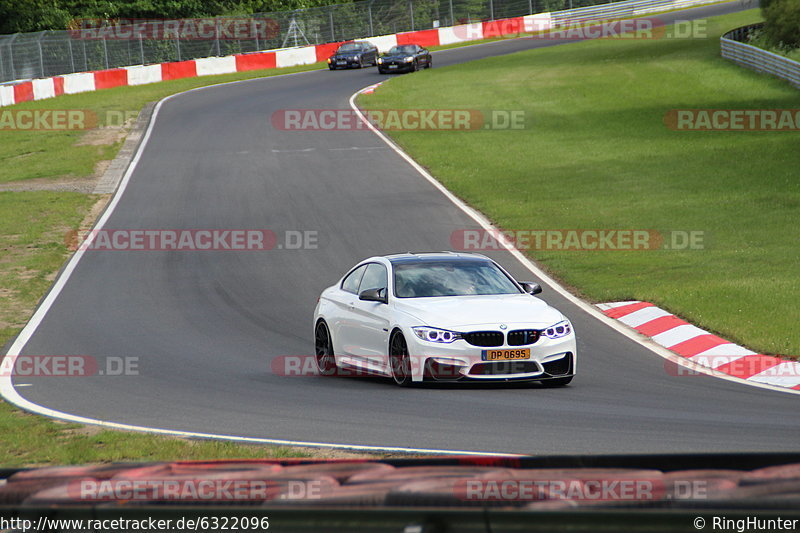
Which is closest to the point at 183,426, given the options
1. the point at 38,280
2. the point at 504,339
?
the point at 504,339

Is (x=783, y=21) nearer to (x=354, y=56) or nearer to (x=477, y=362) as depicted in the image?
(x=477, y=362)

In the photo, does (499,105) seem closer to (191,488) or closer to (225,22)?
(225,22)

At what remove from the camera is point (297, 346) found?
14625 millimetres

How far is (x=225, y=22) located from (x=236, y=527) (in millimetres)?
56899

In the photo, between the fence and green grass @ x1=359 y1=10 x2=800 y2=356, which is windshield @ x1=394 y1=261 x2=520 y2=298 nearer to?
green grass @ x1=359 y1=10 x2=800 y2=356

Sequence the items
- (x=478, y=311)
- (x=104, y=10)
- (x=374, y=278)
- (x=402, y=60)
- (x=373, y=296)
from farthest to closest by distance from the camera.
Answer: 1. (x=104, y=10)
2. (x=402, y=60)
3. (x=374, y=278)
4. (x=373, y=296)
5. (x=478, y=311)

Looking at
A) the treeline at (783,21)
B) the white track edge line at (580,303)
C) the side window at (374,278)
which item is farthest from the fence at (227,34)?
the side window at (374,278)
